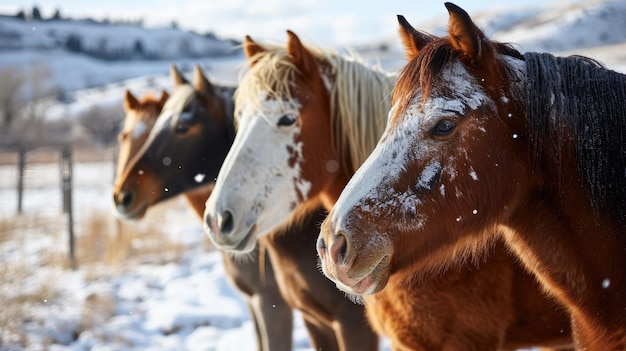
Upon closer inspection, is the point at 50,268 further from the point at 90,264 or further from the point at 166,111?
the point at 166,111

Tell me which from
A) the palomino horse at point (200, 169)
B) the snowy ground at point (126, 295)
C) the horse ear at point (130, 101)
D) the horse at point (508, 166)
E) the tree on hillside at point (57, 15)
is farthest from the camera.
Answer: the tree on hillside at point (57, 15)

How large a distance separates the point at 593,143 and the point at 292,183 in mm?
1518

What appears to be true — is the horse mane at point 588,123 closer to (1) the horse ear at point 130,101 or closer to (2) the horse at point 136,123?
(2) the horse at point 136,123

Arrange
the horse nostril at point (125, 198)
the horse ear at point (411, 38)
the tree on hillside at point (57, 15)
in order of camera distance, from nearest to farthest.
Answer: the horse ear at point (411, 38) → the horse nostril at point (125, 198) → the tree on hillside at point (57, 15)

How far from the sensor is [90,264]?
292 inches

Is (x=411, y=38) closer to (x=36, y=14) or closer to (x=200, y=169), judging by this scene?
(x=200, y=169)

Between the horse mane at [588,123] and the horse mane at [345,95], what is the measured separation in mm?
1189

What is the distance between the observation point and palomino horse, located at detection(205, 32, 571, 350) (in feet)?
7.30

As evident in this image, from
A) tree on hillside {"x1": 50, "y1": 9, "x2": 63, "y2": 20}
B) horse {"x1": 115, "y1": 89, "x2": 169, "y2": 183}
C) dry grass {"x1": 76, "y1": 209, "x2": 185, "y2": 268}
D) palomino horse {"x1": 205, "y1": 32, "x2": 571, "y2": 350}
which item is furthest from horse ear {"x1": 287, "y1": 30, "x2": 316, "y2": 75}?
tree on hillside {"x1": 50, "y1": 9, "x2": 63, "y2": 20}

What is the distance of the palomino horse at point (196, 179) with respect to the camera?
11.3 ft

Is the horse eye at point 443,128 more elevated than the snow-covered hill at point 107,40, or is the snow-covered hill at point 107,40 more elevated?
the horse eye at point 443,128

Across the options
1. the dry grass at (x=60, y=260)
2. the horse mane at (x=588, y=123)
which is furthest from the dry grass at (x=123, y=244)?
the horse mane at (x=588, y=123)

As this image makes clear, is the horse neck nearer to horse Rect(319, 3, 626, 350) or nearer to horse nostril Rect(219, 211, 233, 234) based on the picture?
horse nostril Rect(219, 211, 233, 234)

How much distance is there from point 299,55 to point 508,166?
1532 mm
